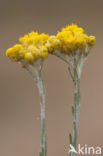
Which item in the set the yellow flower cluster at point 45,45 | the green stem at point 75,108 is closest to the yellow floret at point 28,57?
the yellow flower cluster at point 45,45

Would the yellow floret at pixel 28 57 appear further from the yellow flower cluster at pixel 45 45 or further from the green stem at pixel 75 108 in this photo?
the green stem at pixel 75 108

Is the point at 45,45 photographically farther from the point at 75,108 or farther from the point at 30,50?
the point at 75,108

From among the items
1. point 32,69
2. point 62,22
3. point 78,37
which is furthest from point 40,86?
point 62,22

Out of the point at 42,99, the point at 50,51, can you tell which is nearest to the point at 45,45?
the point at 50,51

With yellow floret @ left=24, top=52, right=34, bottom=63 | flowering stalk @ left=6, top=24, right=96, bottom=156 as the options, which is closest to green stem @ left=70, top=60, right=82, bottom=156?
flowering stalk @ left=6, top=24, right=96, bottom=156

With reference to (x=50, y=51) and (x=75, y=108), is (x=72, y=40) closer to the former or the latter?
(x=50, y=51)

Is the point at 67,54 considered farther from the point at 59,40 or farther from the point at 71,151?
the point at 71,151

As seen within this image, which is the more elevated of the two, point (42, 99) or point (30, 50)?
point (30, 50)

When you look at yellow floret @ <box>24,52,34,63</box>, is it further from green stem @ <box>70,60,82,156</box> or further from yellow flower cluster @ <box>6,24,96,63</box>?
green stem @ <box>70,60,82,156</box>
